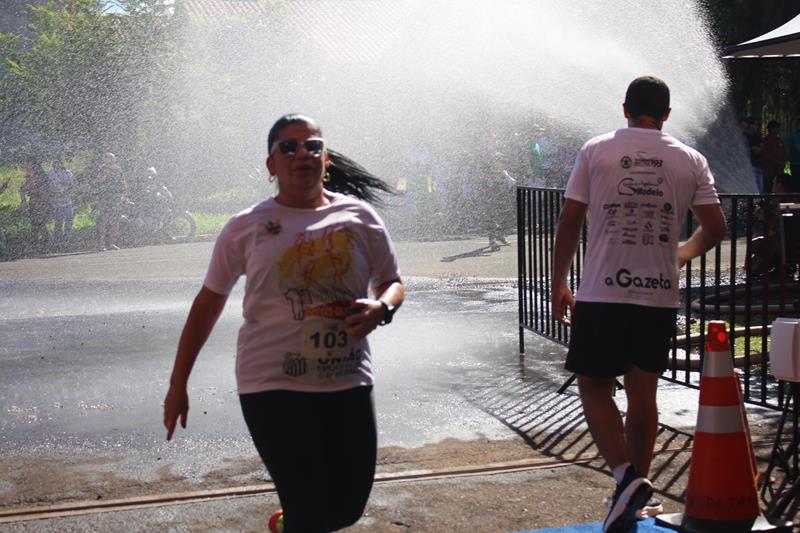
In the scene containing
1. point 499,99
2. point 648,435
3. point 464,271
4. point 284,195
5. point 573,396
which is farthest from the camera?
point 499,99

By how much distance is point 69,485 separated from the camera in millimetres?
5711

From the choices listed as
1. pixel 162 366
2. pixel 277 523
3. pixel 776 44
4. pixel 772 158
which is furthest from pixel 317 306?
pixel 772 158

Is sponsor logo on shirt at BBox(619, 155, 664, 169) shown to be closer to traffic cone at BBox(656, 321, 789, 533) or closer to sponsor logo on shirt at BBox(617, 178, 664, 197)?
sponsor logo on shirt at BBox(617, 178, 664, 197)

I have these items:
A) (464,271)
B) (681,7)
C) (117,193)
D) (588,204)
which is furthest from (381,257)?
(681,7)

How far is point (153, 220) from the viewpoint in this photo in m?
23.5

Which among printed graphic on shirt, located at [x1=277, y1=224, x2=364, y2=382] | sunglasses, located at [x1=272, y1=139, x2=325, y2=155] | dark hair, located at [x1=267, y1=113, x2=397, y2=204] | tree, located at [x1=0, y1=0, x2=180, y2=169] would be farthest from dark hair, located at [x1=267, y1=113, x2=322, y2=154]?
tree, located at [x1=0, y1=0, x2=180, y2=169]

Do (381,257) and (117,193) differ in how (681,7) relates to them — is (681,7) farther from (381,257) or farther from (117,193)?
(381,257)

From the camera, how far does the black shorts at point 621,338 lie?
4711 mm

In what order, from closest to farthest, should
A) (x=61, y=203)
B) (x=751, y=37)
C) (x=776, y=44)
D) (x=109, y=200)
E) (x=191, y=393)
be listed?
(x=191, y=393) < (x=776, y=44) < (x=109, y=200) < (x=61, y=203) < (x=751, y=37)

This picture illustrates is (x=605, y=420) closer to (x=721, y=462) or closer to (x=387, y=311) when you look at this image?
(x=721, y=462)

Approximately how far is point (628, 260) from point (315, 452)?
1756 millimetres

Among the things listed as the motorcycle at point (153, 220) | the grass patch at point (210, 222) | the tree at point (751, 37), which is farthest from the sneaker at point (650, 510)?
the tree at point (751, 37)

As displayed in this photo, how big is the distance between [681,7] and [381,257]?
2669 centimetres

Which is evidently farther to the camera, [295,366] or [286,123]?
[286,123]
